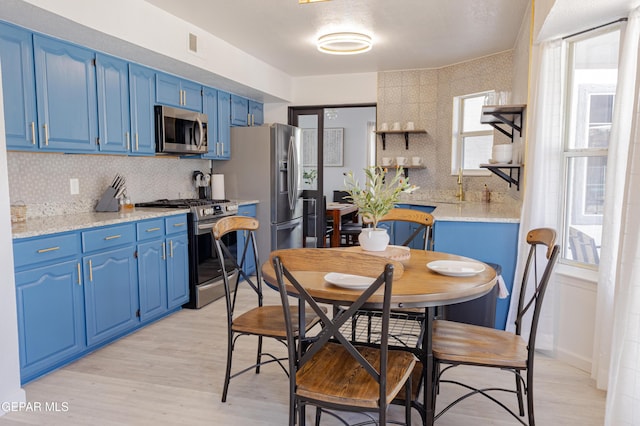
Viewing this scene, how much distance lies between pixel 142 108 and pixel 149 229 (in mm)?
1073

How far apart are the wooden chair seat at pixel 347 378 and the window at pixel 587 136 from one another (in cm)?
175

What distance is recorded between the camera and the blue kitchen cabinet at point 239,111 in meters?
5.39

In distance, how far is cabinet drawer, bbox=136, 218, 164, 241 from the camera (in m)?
3.44

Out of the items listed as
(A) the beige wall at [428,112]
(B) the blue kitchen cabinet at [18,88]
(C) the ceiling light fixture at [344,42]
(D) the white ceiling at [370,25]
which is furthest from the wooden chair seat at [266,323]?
(A) the beige wall at [428,112]

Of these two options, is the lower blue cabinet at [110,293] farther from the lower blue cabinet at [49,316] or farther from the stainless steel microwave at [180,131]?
the stainless steel microwave at [180,131]

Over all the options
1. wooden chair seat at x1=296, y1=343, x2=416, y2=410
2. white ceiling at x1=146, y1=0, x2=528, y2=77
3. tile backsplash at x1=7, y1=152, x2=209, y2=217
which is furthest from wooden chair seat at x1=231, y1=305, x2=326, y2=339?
white ceiling at x1=146, y1=0, x2=528, y2=77

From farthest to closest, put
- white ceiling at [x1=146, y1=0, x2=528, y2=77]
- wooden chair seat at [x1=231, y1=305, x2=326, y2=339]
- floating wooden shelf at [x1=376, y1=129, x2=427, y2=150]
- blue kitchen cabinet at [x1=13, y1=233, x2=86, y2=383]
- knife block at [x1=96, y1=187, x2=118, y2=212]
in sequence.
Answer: floating wooden shelf at [x1=376, y1=129, x2=427, y2=150] → knife block at [x1=96, y1=187, x2=118, y2=212] → white ceiling at [x1=146, y1=0, x2=528, y2=77] → blue kitchen cabinet at [x1=13, y1=233, x2=86, y2=383] → wooden chair seat at [x1=231, y1=305, x2=326, y2=339]

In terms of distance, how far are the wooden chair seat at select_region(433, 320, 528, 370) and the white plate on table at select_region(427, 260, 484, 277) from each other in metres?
0.32

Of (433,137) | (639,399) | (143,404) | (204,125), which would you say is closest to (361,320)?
(143,404)

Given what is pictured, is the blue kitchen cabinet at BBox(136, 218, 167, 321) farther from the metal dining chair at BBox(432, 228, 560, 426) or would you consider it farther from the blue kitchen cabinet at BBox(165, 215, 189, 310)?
the metal dining chair at BBox(432, 228, 560, 426)

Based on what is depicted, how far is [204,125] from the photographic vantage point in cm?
469

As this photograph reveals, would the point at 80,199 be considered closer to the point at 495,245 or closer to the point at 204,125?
the point at 204,125

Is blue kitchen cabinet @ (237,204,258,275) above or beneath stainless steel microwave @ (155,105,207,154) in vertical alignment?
beneath

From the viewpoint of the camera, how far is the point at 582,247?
2963 millimetres
